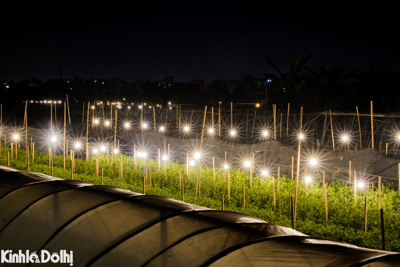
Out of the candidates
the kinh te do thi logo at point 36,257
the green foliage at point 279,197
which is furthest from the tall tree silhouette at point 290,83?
the kinh te do thi logo at point 36,257

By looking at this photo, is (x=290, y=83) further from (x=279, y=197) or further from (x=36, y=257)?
(x=36, y=257)

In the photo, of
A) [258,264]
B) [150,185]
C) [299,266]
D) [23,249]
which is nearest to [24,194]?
[23,249]

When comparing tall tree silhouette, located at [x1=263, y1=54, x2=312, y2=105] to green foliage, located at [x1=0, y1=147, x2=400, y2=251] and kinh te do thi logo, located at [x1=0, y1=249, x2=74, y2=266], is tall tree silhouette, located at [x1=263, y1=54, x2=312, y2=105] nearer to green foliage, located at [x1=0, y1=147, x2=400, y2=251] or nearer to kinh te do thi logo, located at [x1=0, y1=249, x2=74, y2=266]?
green foliage, located at [x1=0, y1=147, x2=400, y2=251]

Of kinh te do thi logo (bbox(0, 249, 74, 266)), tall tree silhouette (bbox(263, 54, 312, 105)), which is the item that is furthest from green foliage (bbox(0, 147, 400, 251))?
tall tree silhouette (bbox(263, 54, 312, 105))

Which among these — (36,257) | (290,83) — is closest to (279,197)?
(36,257)

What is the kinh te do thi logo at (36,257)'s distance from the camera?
7.84 feet

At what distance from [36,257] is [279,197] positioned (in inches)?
165

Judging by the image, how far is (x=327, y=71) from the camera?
15445mm

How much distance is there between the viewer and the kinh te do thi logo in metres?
2.39

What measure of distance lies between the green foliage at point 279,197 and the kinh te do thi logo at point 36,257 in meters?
3.09

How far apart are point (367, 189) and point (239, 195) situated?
2.43 m

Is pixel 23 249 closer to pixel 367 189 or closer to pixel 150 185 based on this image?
pixel 150 185

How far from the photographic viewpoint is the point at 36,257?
2508 mm

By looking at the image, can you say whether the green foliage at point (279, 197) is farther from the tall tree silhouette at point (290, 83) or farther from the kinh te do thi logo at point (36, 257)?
the tall tree silhouette at point (290, 83)
